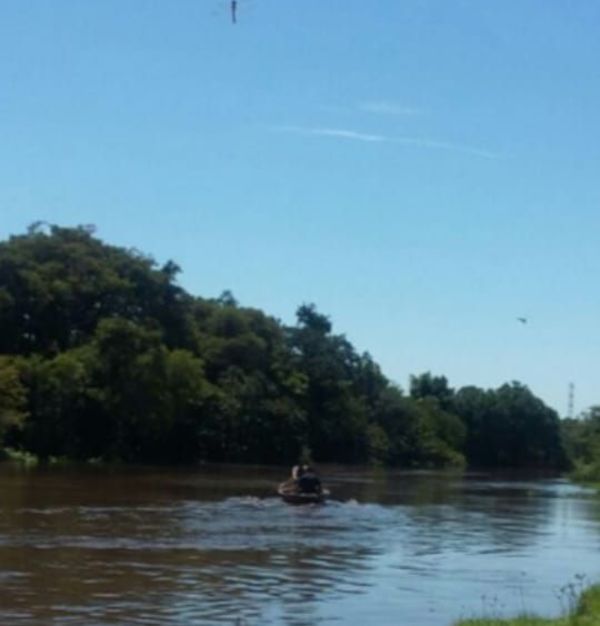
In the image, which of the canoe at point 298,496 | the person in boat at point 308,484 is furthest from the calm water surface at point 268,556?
the person in boat at point 308,484

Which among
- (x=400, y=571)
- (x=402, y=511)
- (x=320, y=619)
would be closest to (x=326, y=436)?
(x=402, y=511)

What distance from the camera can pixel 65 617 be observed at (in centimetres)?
2361

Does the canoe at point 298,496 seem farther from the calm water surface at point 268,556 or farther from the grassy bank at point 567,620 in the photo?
the grassy bank at point 567,620

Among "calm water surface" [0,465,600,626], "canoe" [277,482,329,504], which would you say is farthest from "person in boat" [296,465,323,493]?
"calm water surface" [0,465,600,626]

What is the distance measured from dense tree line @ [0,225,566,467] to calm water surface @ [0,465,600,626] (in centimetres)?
2759

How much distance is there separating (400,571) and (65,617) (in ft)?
36.8

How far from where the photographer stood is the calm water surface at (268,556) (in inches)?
1006

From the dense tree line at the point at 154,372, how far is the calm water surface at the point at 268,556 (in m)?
27.6

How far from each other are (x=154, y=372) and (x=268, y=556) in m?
58.2

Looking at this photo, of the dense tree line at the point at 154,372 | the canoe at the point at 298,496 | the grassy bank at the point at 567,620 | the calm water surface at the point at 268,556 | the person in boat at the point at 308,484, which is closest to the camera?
the grassy bank at the point at 567,620

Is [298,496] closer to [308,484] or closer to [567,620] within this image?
[308,484]

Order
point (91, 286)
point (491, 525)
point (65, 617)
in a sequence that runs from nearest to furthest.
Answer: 1. point (65, 617)
2. point (491, 525)
3. point (91, 286)

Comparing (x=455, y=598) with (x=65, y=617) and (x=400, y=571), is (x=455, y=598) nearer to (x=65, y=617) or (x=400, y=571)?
(x=400, y=571)

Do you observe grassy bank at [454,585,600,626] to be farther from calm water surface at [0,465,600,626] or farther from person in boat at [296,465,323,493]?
person in boat at [296,465,323,493]
